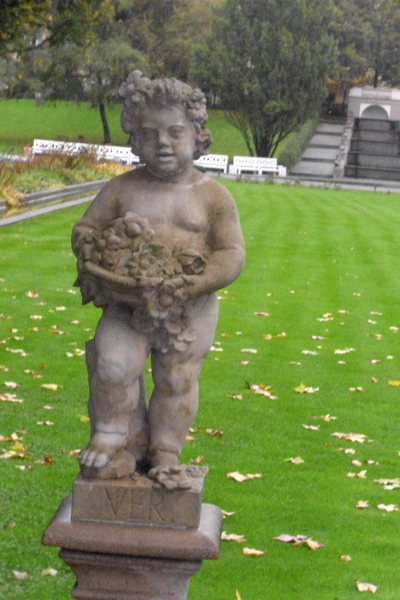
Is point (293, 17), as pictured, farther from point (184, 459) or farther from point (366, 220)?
point (184, 459)

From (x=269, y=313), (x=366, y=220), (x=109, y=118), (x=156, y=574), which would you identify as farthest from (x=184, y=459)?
(x=109, y=118)

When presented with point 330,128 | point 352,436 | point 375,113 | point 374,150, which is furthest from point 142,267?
point 375,113

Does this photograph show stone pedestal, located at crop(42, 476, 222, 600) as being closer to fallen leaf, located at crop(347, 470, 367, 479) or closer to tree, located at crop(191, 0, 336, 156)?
fallen leaf, located at crop(347, 470, 367, 479)

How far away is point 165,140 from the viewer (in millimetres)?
3637

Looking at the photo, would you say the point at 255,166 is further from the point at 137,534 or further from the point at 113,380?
the point at 137,534

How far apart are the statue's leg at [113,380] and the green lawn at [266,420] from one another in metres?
1.46

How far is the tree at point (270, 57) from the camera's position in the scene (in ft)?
160

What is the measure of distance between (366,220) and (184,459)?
Answer: 17.9 meters

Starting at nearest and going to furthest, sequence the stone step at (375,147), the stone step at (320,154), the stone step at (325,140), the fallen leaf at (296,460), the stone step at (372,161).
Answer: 1. the fallen leaf at (296,460)
2. the stone step at (320,154)
3. the stone step at (372,161)
4. the stone step at (375,147)
5. the stone step at (325,140)

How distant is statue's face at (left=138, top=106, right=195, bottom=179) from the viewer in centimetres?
365

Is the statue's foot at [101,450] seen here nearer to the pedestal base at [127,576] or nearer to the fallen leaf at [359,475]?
the pedestal base at [127,576]

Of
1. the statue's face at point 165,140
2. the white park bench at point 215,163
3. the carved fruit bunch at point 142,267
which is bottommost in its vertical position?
the white park bench at point 215,163

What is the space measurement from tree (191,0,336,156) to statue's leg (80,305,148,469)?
4585cm

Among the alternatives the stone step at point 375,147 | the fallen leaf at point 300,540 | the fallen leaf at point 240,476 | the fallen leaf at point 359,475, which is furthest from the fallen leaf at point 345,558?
the stone step at point 375,147
